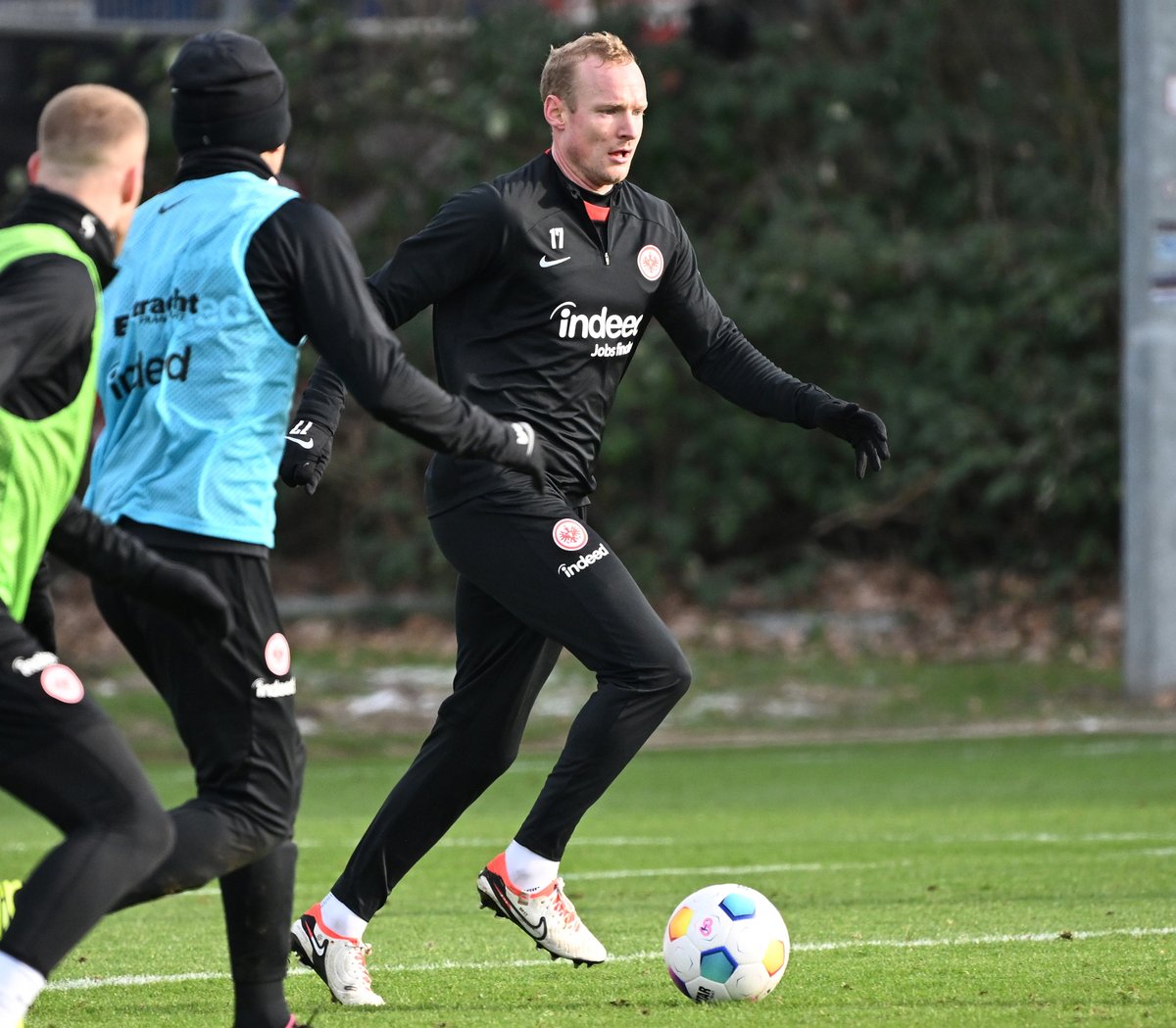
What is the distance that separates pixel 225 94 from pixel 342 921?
86.9 inches

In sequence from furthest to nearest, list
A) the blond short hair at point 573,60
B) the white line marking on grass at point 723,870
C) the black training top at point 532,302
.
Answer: the white line marking on grass at point 723,870, the blond short hair at point 573,60, the black training top at point 532,302

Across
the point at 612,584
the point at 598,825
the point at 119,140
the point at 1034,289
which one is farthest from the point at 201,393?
the point at 1034,289

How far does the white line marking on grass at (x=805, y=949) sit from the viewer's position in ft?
18.6

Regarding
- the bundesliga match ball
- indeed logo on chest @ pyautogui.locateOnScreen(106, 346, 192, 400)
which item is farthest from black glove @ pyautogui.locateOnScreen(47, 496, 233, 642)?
the bundesliga match ball

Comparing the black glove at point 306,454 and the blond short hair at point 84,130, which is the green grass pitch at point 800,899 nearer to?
the black glove at point 306,454

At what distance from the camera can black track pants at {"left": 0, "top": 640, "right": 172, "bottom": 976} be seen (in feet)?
12.3

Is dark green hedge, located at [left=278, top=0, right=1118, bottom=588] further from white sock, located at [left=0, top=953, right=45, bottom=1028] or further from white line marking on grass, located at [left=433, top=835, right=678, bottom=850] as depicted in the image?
white sock, located at [left=0, top=953, right=45, bottom=1028]

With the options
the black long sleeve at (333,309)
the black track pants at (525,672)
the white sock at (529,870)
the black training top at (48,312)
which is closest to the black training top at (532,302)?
the black track pants at (525,672)

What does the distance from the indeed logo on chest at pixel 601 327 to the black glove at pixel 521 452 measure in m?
1.08

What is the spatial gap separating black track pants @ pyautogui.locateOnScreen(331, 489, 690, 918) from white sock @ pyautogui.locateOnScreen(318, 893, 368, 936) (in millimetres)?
28

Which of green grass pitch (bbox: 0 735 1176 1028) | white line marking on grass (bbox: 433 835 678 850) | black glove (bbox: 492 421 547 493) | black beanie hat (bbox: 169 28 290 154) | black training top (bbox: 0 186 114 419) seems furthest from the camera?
white line marking on grass (bbox: 433 835 678 850)

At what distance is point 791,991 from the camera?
521 centimetres

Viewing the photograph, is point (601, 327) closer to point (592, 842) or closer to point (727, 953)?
point (727, 953)

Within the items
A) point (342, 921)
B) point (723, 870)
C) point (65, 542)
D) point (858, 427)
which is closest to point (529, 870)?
point (342, 921)
